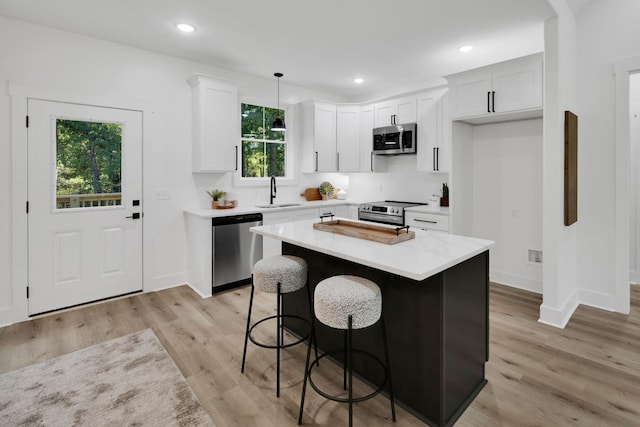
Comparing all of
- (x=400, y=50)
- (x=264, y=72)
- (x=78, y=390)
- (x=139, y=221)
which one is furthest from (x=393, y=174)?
(x=78, y=390)

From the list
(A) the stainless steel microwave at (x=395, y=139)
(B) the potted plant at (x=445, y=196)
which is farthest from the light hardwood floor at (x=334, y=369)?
(A) the stainless steel microwave at (x=395, y=139)

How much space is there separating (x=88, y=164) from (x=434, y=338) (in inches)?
144

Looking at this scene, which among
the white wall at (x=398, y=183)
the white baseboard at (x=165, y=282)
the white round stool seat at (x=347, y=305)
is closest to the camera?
the white round stool seat at (x=347, y=305)

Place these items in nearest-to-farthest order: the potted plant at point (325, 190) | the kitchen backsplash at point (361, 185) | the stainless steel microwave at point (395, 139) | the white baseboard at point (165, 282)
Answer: the white baseboard at point (165, 282)
the kitchen backsplash at point (361, 185)
the stainless steel microwave at point (395, 139)
the potted plant at point (325, 190)

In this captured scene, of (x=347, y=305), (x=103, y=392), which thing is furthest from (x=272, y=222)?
(x=347, y=305)

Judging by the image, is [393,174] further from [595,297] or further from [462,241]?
[462,241]

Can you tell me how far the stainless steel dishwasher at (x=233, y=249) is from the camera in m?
3.93

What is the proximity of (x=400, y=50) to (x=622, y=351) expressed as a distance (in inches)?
138

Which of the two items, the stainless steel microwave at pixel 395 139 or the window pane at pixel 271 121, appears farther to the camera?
the window pane at pixel 271 121

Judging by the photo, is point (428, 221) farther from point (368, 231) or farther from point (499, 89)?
point (368, 231)

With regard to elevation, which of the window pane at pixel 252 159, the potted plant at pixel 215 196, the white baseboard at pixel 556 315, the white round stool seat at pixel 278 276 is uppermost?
the window pane at pixel 252 159

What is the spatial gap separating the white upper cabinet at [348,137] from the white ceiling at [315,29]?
2.78 ft

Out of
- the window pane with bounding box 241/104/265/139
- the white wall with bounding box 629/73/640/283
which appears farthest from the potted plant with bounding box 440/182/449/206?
the window pane with bounding box 241/104/265/139

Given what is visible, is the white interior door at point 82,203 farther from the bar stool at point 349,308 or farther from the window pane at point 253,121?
the bar stool at point 349,308
